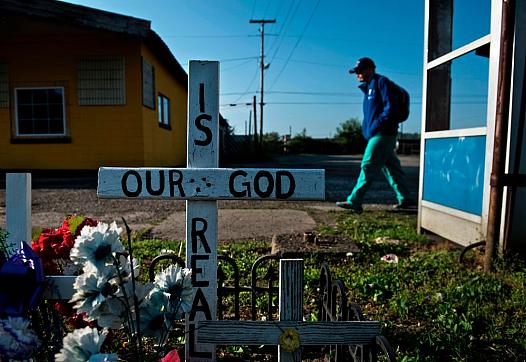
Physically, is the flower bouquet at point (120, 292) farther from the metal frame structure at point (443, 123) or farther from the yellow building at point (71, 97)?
the yellow building at point (71, 97)

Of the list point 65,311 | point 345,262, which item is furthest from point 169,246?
point 65,311

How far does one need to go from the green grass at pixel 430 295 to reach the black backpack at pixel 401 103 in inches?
82.7

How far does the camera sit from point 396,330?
2.22 metres

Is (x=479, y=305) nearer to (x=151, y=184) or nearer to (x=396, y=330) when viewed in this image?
(x=396, y=330)

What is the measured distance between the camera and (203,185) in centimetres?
160

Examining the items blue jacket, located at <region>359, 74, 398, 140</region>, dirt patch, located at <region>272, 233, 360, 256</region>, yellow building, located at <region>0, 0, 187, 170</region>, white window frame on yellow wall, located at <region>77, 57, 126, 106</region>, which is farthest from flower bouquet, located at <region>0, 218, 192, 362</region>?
white window frame on yellow wall, located at <region>77, 57, 126, 106</region>

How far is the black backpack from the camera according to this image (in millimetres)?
5656

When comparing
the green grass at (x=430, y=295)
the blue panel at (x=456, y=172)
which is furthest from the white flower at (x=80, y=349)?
the blue panel at (x=456, y=172)

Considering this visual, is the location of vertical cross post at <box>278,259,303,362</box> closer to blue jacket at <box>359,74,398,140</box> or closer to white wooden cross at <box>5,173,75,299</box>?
white wooden cross at <box>5,173,75,299</box>

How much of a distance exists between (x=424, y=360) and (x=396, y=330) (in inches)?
13.2

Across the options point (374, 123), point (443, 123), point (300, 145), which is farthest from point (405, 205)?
point (300, 145)

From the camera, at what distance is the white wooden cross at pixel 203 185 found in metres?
1.58

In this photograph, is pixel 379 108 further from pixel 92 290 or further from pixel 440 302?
pixel 92 290

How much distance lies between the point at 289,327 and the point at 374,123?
4817 mm
